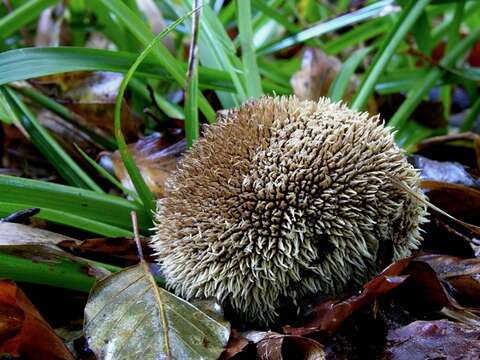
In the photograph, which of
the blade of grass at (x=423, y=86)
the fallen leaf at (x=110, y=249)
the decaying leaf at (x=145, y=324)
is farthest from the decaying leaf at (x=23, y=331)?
the blade of grass at (x=423, y=86)

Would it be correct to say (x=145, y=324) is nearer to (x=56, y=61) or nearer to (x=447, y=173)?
(x=56, y=61)

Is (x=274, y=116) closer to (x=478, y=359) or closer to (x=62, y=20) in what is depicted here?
(x=478, y=359)

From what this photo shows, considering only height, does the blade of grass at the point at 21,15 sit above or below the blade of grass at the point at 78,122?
above

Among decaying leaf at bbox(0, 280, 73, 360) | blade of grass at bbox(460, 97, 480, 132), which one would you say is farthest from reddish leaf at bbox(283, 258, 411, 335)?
blade of grass at bbox(460, 97, 480, 132)

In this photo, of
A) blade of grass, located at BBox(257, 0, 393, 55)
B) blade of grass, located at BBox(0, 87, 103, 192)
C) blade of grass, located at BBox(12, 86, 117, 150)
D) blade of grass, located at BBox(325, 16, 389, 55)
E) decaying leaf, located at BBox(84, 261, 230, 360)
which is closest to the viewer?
decaying leaf, located at BBox(84, 261, 230, 360)

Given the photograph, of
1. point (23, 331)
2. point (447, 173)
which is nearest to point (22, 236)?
point (23, 331)

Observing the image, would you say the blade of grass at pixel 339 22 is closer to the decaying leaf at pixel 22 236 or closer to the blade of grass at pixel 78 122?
the blade of grass at pixel 78 122

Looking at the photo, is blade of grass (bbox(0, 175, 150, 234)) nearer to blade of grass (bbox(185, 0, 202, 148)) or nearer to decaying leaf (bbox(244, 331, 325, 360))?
blade of grass (bbox(185, 0, 202, 148))
